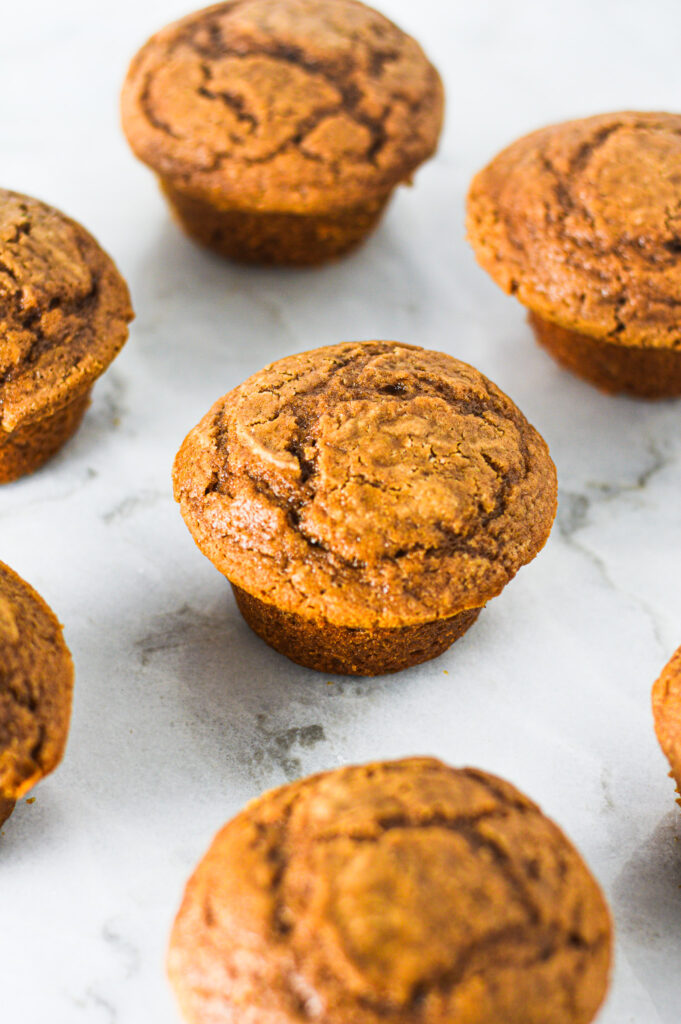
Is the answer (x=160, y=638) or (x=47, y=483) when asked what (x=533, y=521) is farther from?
(x=47, y=483)

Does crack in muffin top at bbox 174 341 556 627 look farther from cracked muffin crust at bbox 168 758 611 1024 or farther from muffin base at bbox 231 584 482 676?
cracked muffin crust at bbox 168 758 611 1024

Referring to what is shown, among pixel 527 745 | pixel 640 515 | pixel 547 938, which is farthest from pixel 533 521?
pixel 547 938

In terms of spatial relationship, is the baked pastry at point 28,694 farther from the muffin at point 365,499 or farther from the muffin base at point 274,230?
the muffin base at point 274,230

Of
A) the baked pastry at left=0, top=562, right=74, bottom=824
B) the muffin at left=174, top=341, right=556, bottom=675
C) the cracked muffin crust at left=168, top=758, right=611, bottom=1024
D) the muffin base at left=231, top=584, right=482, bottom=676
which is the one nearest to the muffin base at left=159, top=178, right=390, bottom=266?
the muffin at left=174, top=341, right=556, bottom=675

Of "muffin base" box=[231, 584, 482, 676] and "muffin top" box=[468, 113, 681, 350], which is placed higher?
"muffin top" box=[468, 113, 681, 350]

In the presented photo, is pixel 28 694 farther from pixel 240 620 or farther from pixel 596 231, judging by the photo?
pixel 596 231

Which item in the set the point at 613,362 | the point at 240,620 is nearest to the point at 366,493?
the point at 240,620

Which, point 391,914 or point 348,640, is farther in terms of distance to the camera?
point 348,640
